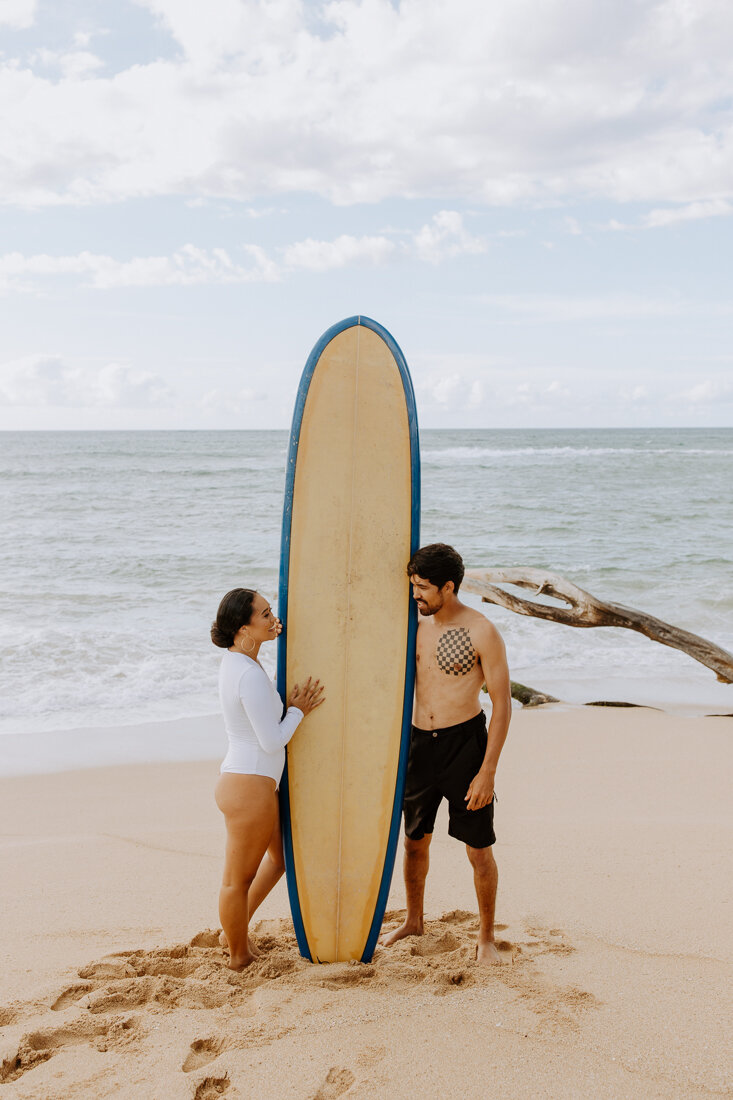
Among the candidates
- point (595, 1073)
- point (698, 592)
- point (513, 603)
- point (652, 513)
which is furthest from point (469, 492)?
point (595, 1073)

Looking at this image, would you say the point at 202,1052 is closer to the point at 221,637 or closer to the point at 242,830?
the point at 242,830

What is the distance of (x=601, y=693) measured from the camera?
7531mm

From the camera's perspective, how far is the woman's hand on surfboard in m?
3.11

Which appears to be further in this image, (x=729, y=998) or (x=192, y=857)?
(x=192, y=857)

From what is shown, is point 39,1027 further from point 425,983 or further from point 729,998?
point 729,998

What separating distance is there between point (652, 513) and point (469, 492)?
630 cm

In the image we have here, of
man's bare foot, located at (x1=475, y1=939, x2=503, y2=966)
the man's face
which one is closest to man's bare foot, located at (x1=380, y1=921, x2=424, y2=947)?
man's bare foot, located at (x1=475, y1=939, x2=503, y2=966)

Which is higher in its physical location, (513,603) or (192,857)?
(513,603)

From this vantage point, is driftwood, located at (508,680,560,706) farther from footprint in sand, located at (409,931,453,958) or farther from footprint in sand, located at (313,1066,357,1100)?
footprint in sand, located at (313,1066,357,1100)

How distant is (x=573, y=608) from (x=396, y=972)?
381 cm

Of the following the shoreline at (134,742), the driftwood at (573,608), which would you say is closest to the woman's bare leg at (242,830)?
the shoreline at (134,742)

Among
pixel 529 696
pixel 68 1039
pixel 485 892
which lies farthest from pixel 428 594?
pixel 529 696

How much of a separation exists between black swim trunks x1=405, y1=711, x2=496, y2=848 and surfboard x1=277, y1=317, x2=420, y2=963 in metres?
0.06

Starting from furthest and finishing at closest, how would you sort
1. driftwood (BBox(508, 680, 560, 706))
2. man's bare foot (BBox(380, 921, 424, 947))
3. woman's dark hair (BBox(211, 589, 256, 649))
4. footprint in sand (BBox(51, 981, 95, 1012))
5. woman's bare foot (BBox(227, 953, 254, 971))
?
driftwood (BBox(508, 680, 560, 706))
man's bare foot (BBox(380, 921, 424, 947))
woman's bare foot (BBox(227, 953, 254, 971))
woman's dark hair (BBox(211, 589, 256, 649))
footprint in sand (BBox(51, 981, 95, 1012))
